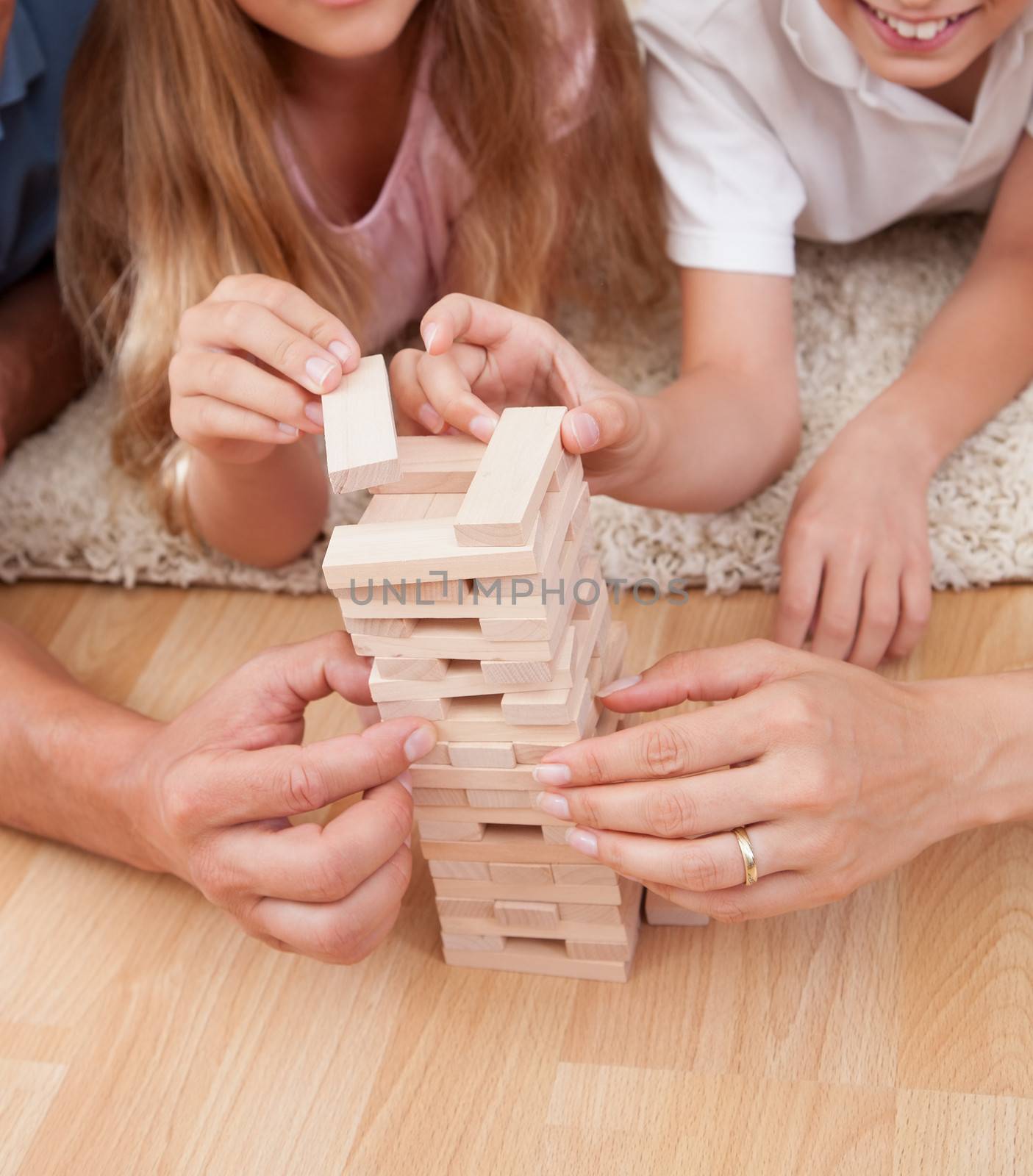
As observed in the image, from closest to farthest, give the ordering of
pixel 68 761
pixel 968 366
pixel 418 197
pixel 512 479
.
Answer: pixel 512 479 → pixel 68 761 → pixel 968 366 → pixel 418 197

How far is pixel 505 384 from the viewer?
1.13 m

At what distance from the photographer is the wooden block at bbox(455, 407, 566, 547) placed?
84 cm

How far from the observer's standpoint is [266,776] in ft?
3.21

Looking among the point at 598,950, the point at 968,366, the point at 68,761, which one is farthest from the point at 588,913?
the point at 968,366

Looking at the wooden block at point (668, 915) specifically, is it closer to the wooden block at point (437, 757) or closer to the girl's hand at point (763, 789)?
the girl's hand at point (763, 789)

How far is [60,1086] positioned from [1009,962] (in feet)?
2.44

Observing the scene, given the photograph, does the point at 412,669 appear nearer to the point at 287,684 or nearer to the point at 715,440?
the point at 287,684

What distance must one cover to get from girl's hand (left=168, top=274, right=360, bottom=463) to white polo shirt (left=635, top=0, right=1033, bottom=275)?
21.5 inches

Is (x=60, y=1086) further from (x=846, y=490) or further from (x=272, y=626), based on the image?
(x=846, y=490)

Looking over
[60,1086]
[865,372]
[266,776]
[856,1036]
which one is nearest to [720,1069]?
[856,1036]

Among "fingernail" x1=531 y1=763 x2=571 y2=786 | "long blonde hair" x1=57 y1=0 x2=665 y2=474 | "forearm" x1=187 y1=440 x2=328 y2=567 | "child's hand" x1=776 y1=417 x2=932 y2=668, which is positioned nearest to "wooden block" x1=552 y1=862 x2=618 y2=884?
"fingernail" x1=531 y1=763 x2=571 y2=786

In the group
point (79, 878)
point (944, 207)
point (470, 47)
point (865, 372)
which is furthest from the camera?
point (944, 207)

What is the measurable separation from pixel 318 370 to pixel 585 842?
39cm

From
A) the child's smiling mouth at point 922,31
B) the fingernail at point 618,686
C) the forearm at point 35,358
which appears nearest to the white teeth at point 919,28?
the child's smiling mouth at point 922,31
